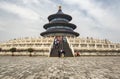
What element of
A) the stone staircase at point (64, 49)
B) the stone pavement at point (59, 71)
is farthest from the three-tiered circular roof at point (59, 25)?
the stone pavement at point (59, 71)

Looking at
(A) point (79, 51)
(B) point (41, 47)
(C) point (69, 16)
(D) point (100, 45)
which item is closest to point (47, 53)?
(B) point (41, 47)

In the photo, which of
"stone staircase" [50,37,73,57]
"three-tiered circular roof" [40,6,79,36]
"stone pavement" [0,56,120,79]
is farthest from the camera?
"three-tiered circular roof" [40,6,79,36]

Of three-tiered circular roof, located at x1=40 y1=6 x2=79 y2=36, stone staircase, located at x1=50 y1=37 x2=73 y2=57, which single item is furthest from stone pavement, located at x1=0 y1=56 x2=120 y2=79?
three-tiered circular roof, located at x1=40 y1=6 x2=79 y2=36

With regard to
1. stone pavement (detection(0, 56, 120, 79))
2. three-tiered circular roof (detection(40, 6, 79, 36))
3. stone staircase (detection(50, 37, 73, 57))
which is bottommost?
stone pavement (detection(0, 56, 120, 79))

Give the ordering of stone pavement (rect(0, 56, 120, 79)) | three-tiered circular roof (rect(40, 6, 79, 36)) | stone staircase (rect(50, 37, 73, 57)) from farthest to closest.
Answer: three-tiered circular roof (rect(40, 6, 79, 36))
stone staircase (rect(50, 37, 73, 57))
stone pavement (rect(0, 56, 120, 79))

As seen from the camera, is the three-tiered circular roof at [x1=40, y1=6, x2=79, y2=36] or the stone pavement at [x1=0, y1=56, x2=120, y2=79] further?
the three-tiered circular roof at [x1=40, y1=6, x2=79, y2=36]

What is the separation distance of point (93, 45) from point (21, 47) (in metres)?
14.1

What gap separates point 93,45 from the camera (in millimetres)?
30859

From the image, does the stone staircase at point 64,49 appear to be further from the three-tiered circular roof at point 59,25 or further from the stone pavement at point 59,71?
the three-tiered circular roof at point 59,25

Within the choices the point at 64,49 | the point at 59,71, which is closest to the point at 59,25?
the point at 64,49

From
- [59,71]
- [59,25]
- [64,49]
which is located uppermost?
[59,25]

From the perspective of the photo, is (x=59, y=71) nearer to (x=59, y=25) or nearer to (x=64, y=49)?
(x=64, y=49)

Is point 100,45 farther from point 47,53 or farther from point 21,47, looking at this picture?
point 21,47

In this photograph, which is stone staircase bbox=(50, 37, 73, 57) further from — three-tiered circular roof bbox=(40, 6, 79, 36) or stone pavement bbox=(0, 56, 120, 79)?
three-tiered circular roof bbox=(40, 6, 79, 36)
